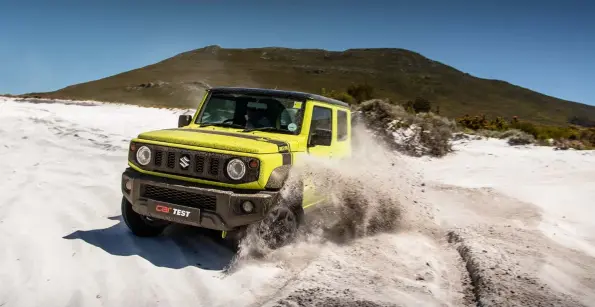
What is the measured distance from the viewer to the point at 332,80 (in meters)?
94.7

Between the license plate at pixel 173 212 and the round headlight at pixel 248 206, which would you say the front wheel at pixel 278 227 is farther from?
the license plate at pixel 173 212

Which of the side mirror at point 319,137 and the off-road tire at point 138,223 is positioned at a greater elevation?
the side mirror at point 319,137

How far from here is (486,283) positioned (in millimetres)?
4523

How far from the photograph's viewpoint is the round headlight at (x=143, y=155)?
5.25 meters

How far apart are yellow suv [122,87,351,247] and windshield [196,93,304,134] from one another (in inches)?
0.5

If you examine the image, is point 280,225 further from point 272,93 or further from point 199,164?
point 272,93

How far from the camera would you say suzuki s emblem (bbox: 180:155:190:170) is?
504cm

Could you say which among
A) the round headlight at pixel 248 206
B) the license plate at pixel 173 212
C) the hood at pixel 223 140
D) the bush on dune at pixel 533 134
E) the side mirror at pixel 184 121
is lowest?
the license plate at pixel 173 212

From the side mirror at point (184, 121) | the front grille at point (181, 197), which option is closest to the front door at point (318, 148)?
the front grille at point (181, 197)

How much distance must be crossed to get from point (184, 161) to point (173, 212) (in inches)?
19.6

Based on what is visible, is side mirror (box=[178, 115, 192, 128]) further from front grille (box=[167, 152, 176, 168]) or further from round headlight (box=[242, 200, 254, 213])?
round headlight (box=[242, 200, 254, 213])

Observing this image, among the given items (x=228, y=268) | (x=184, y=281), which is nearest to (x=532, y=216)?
(x=228, y=268)

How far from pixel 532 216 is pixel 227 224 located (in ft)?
14.8

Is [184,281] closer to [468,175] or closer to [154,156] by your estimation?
[154,156]
